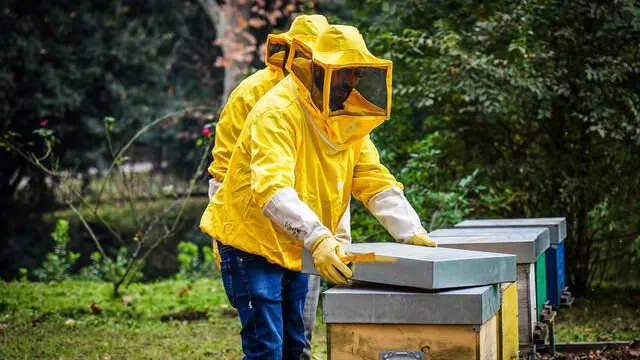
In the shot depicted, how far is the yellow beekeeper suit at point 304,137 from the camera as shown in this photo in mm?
3475

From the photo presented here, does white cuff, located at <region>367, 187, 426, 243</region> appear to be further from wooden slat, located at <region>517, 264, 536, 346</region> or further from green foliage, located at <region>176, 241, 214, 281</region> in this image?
green foliage, located at <region>176, 241, 214, 281</region>

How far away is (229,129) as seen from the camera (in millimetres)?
4527

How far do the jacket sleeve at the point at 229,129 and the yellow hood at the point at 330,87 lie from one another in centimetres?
89

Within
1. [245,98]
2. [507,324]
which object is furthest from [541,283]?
[245,98]

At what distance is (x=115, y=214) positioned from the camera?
1891cm

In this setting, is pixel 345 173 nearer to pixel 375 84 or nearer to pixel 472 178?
pixel 375 84

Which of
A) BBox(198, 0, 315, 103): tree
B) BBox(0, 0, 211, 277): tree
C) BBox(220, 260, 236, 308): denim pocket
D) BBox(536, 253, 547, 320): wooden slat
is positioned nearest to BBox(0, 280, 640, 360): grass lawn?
BBox(536, 253, 547, 320): wooden slat

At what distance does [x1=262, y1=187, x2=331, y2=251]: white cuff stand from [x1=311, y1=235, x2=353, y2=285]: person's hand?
0.04m

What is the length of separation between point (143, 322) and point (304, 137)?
4.72m

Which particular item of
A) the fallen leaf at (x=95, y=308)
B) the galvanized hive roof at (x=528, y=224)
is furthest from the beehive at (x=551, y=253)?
the fallen leaf at (x=95, y=308)

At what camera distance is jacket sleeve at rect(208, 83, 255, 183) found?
4.46 metres

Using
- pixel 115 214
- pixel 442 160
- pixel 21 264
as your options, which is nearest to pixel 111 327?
pixel 442 160

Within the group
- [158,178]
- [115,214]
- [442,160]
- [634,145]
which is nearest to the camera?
[634,145]

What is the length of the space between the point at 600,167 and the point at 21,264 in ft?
34.7
